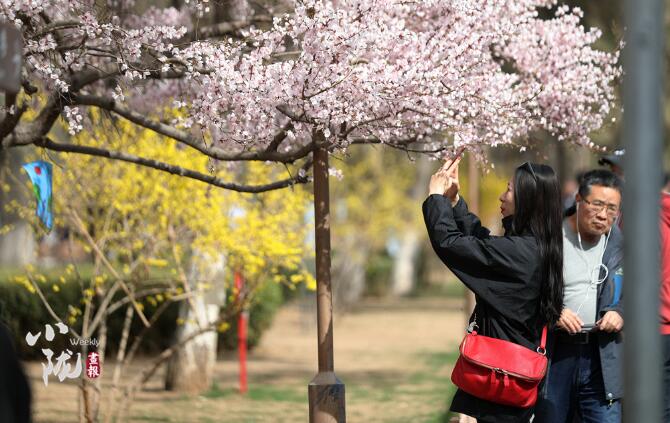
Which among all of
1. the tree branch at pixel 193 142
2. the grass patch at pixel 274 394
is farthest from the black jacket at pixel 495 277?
the grass patch at pixel 274 394

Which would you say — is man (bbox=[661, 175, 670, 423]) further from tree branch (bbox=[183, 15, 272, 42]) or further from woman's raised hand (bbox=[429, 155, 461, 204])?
tree branch (bbox=[183, 15, 272, 42])

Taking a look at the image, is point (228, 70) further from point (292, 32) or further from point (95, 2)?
point (95, 2)

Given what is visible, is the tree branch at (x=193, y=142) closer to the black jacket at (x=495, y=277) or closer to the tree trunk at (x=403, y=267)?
the black jacket at (x=495, y=277)

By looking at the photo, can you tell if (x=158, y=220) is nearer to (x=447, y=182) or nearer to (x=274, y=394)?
(x=274, y=394)

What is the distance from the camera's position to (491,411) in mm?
5172

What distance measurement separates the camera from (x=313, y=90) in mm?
5992

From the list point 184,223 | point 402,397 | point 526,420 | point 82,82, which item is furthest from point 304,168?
point 402,397

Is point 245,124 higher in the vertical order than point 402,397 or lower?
higher

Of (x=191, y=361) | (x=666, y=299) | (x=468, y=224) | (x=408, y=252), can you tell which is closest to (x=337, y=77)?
(x=468, y=224)

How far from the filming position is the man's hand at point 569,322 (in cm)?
555

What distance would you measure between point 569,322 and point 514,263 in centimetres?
57

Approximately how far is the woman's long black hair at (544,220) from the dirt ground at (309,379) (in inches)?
210

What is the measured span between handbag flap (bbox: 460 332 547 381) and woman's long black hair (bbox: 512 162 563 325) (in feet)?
0.85

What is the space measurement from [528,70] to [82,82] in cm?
274
